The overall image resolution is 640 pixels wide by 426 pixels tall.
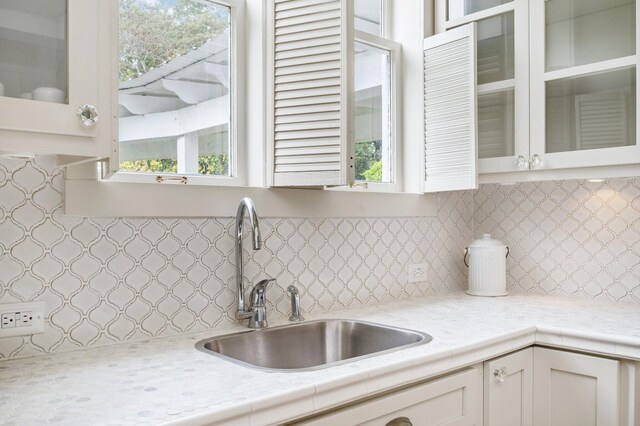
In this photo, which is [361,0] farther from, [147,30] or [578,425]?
[578,425]

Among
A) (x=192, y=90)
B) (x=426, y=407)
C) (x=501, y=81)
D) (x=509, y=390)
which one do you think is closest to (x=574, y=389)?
(x=509, y=390)

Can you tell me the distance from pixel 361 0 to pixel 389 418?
1902 mm

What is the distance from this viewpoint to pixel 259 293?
184 cm

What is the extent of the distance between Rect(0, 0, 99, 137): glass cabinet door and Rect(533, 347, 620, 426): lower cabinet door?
1563 millimetres

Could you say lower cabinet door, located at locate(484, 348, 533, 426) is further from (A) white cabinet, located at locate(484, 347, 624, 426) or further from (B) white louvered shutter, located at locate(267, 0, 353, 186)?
(B) white louvered shutter, located at locate(267, 0, 353, 186)

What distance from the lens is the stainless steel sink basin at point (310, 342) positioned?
1723 mm

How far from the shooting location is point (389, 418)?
1381 millimetres

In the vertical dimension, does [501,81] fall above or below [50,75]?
above

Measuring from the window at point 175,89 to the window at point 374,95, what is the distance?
0.67m

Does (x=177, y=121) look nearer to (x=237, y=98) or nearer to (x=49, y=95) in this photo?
(x=237, y=98)

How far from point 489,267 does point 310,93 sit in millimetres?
1195

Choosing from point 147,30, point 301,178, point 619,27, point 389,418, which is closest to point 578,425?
point 389,418

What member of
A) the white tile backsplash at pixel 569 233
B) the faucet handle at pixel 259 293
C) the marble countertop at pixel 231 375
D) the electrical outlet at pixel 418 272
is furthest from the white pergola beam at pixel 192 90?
the white tile backsplash at pixel 569 233

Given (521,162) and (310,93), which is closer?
(310,93)
